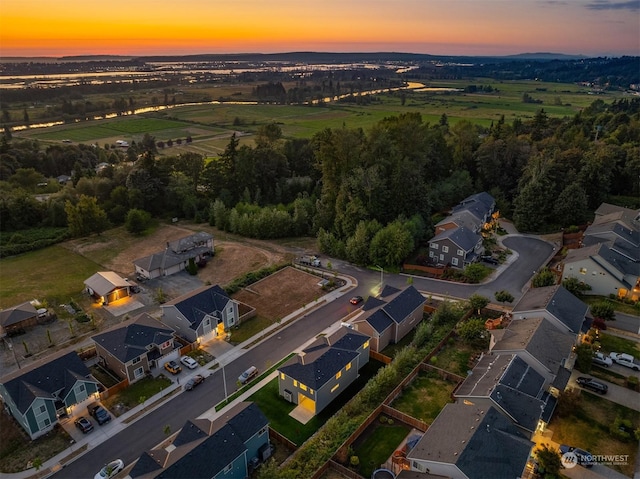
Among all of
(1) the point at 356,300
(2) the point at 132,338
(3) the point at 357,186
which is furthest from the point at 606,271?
(2) the point at 132,338

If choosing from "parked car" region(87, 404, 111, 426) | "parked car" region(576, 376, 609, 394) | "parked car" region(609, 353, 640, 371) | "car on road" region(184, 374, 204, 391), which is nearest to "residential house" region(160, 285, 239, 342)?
"car on road" region(184, 374, 204, 391)

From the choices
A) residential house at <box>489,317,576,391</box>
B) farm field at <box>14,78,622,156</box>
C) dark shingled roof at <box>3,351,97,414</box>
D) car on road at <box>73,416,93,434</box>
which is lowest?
car on road at <box>73,416,93,434</box>

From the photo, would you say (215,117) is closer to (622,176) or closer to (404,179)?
(404,179)

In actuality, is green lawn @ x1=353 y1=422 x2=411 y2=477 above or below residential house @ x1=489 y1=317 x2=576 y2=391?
below

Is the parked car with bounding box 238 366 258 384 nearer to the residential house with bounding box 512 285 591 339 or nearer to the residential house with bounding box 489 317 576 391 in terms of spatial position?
the residential house with bounding box 489 317 576 391

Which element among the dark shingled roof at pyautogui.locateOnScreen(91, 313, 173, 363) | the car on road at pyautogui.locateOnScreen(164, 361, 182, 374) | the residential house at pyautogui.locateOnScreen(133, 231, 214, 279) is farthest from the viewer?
the residential house at pyautogui.locateOnScreen(133, 231, 214, 279)

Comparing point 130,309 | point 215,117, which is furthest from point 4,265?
point 215,117

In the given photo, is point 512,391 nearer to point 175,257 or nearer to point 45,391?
point 45,391
